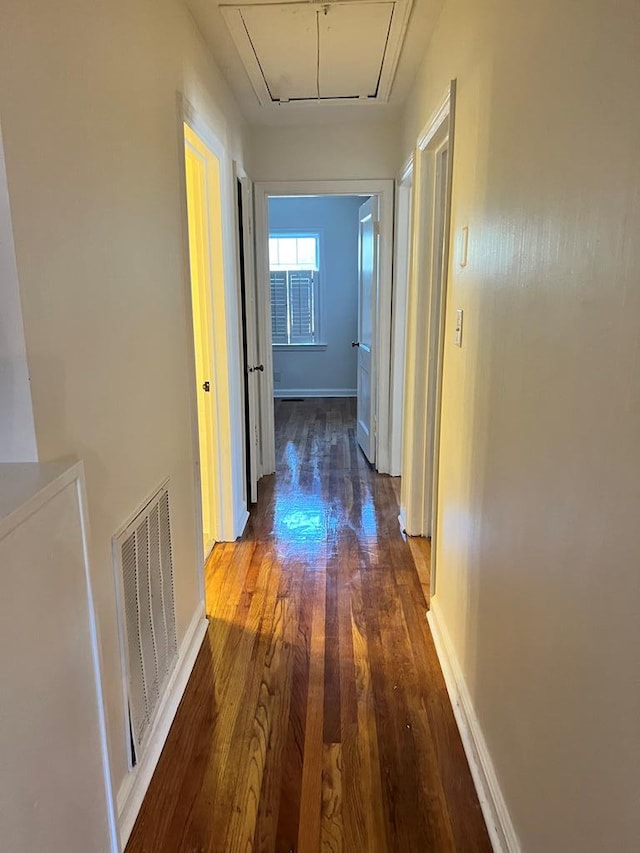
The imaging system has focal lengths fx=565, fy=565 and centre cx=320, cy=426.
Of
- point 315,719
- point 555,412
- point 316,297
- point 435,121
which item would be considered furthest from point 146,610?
point 316,297

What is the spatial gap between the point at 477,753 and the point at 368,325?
11.2ft

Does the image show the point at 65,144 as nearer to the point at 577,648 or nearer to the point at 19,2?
the point at 19,2

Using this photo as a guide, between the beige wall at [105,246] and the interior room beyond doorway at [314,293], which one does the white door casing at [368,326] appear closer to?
the beige wall at [105,246]

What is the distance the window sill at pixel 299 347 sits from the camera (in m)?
7.46

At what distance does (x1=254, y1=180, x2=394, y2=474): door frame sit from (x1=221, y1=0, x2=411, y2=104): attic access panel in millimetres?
666

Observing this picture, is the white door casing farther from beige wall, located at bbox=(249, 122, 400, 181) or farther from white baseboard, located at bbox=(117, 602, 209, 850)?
white baseboard, located at bbox=(117, 602, 209, 850)

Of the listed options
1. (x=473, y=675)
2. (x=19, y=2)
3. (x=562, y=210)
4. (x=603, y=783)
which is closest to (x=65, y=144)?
(x=19, y=2)

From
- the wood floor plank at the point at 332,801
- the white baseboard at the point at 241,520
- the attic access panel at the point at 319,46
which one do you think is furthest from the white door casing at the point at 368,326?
the wood floor plank at the point at 332,801

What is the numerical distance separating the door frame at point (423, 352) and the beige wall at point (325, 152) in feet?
3.73

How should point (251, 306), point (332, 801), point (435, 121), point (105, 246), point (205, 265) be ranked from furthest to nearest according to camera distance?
point (251, 306), point (205, 265), point (435, 121), point (332, 801), point (105, 246)

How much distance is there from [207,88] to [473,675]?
257 cm

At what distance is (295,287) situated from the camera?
24.0 feet

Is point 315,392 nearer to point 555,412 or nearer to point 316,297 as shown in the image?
point 316,297

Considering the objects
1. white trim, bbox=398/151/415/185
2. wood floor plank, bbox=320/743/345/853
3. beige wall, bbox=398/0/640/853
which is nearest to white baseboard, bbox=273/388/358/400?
white trim, bbox=398/151/415/185
